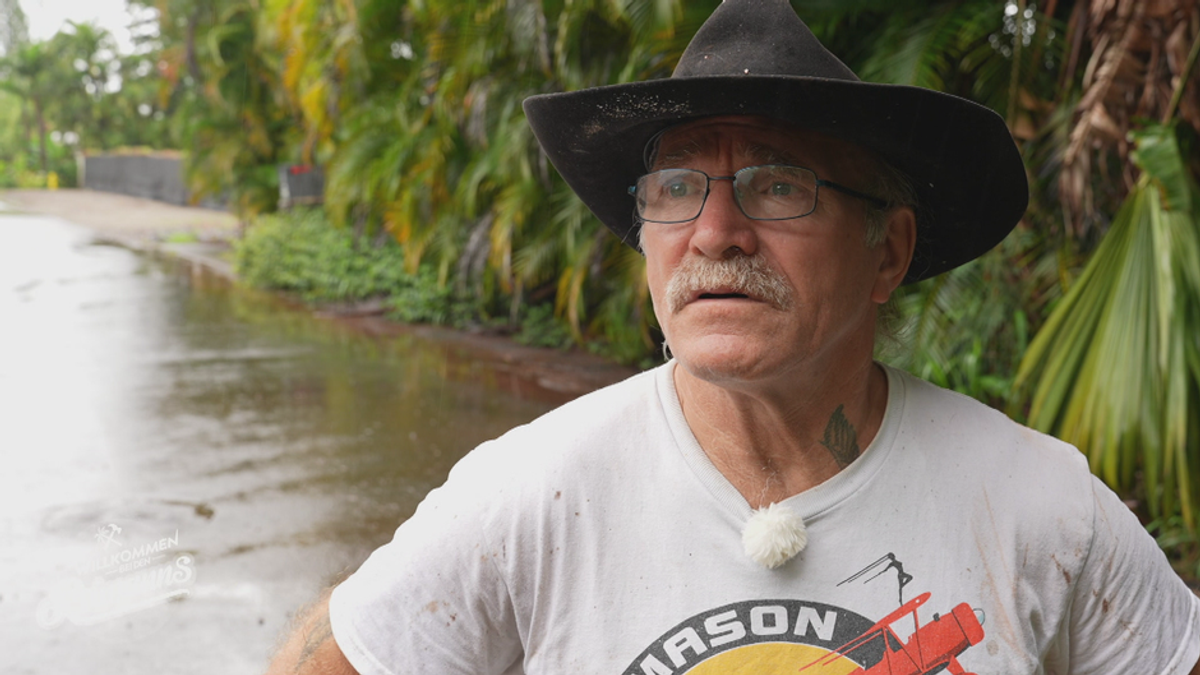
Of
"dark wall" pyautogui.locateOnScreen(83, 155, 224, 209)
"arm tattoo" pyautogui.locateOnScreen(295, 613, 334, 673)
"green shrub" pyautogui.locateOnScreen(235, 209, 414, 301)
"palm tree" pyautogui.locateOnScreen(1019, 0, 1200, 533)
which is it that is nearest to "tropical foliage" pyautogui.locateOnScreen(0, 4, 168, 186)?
"dark wall" pyautogui.locateOnScreen(83, 155, 224, 209)

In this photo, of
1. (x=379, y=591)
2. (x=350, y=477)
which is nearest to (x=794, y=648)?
(x=379, y=591)

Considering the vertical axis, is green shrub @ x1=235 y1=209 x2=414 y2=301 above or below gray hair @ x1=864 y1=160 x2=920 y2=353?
below

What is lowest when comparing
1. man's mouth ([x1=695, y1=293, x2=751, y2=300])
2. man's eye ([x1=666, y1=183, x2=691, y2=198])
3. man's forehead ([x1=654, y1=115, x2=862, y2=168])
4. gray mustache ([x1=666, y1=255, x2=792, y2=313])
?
man's mouth ([x1=695, y1=293, x2=751, y2=300])

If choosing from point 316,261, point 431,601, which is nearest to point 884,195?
point 431,601

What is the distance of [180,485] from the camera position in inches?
221

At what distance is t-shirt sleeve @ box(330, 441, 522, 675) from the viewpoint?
4.67ft

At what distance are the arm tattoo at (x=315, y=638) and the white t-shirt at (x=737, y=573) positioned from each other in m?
0.04

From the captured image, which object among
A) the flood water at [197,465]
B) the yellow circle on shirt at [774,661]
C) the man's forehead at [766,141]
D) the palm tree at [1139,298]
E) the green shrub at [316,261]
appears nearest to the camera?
the yellow circle on shirt at [774,661]

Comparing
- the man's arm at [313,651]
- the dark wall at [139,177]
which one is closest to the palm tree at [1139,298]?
the man's arm at [313,651]

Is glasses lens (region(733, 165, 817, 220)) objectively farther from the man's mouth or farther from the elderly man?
the man's mouth

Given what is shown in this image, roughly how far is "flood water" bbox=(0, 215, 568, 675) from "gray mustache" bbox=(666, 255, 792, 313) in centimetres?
94

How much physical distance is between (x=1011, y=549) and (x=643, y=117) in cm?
86

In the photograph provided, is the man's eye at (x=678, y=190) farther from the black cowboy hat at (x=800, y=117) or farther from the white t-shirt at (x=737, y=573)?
the white t-shirt at (x=737, y=573)

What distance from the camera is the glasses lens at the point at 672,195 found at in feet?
5.00
